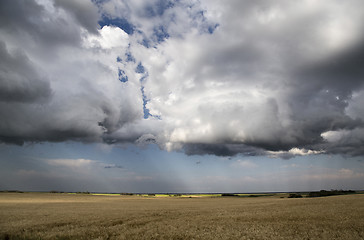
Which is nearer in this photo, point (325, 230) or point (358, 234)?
point (358, 234)

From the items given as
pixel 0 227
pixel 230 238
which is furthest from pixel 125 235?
pixel 0 227

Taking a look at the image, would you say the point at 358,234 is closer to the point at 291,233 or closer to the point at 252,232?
the point at 291,233

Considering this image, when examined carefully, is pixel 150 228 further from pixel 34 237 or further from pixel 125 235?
pixel 34 237

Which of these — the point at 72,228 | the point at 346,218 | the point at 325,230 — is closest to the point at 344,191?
the point at 346,218

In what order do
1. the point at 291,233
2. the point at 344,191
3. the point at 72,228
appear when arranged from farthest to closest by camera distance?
1. the point at 344,191
2. the point at 72,228
3. the point at 291,233

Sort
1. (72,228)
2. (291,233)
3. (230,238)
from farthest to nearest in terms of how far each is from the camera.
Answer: (72,228) < (291,233) < (230,238)

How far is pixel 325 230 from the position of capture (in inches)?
949

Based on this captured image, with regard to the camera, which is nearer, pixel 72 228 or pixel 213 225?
pixel 72 228

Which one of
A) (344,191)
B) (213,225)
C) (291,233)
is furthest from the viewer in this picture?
(344,191)

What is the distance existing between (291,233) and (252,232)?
12.2 ft

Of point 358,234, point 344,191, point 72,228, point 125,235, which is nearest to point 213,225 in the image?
point 125,235

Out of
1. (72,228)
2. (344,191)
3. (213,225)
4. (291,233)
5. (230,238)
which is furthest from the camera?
(344,191)

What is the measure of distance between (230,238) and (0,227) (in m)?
25.5

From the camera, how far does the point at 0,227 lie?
1055 inches
